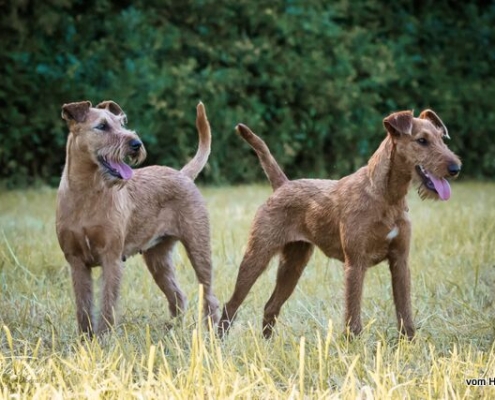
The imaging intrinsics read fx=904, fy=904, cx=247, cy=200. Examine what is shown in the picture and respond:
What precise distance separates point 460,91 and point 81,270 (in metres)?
9.81

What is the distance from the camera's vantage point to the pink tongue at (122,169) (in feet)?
15.4

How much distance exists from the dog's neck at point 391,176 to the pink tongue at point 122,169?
1.26 m

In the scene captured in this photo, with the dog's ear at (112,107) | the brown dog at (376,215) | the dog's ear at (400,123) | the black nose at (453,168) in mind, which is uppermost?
the dog's ear at (400,123)

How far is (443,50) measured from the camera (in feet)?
44.9

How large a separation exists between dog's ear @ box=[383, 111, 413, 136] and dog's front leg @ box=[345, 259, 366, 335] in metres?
0.68

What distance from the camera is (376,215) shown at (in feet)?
14.3

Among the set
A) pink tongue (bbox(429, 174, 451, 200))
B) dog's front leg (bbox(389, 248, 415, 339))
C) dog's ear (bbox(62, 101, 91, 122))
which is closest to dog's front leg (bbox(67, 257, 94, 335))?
dog's ear (bbox(62, 101, 91, 122))

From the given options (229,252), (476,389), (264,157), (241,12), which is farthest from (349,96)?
(476,389)

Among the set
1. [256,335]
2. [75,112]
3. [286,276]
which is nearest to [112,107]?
[75,112]

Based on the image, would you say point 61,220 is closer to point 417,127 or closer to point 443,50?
point 417,127

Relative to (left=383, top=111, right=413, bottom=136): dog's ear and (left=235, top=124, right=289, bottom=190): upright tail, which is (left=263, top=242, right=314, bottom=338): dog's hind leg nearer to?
(left=235, top=124, right=289, bottom=190): upright tail

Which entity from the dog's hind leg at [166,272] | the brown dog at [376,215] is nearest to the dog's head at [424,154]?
the brown dog at [376,215]

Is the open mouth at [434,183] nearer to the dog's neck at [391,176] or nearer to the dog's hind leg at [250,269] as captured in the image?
the dog's neck at [391,176]

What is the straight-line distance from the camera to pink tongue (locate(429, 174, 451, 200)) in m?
4.29
